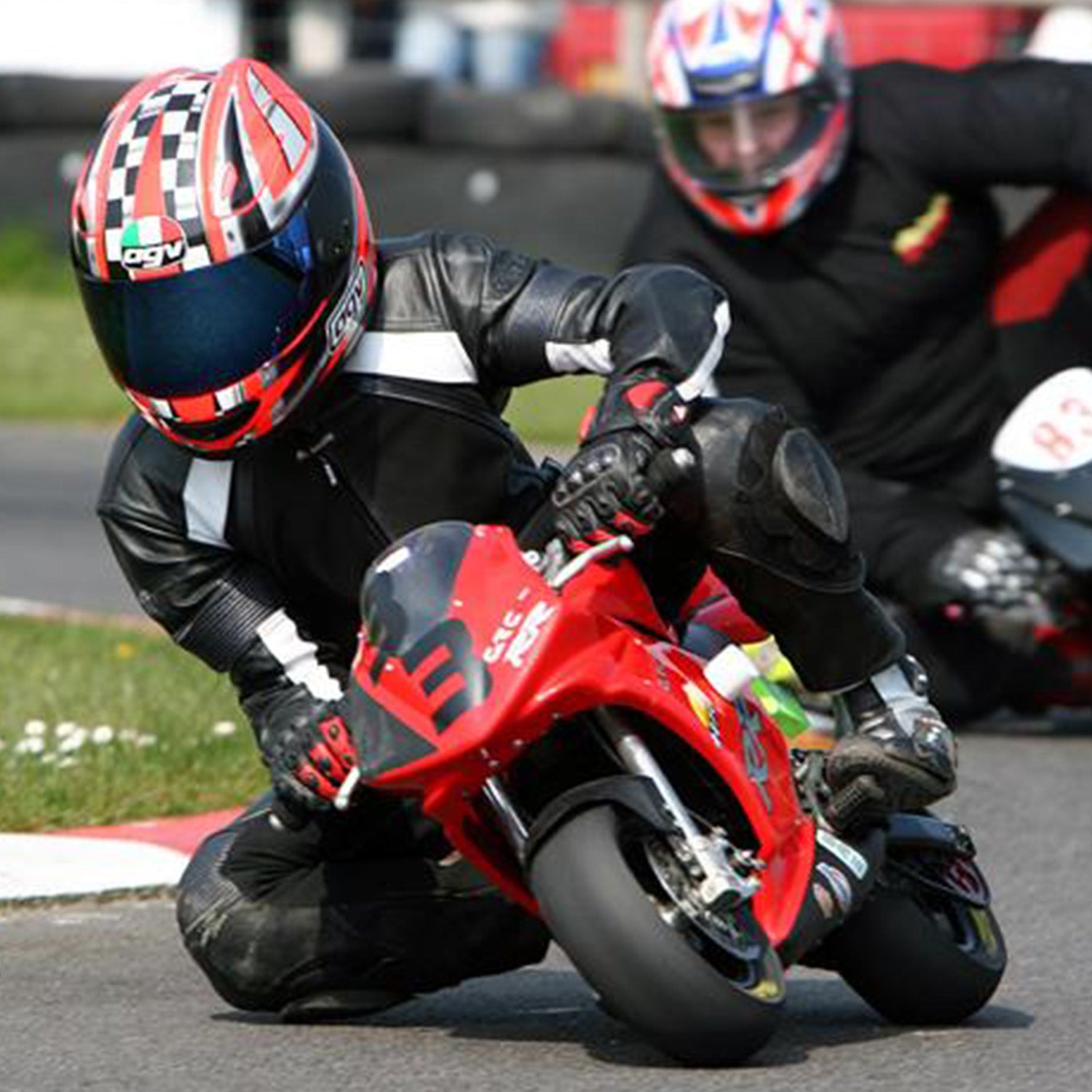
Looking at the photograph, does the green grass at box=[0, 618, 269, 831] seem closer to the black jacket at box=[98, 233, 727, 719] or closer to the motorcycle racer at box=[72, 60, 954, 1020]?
the motorcycle racer at box=[72, 60, 954, 1020]

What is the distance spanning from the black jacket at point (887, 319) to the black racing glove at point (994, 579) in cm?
7

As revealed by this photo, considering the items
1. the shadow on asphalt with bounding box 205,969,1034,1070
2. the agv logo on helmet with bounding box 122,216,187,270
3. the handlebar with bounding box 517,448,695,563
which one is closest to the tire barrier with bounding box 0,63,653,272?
the shadow on asphalt with bounding box 205,969,1034,1070

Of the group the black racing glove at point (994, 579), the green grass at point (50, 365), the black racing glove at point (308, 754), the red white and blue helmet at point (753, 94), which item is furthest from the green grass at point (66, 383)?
the black racing glove at point (308, 754)

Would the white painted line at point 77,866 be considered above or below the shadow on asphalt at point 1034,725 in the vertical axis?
above

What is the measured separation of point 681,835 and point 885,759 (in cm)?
48

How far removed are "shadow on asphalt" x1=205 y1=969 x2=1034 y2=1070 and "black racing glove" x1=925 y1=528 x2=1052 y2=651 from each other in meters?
2.55

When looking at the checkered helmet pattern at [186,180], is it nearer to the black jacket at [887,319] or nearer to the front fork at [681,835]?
the front fork at [681,835]

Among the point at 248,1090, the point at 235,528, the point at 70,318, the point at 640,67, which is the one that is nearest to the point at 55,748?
the point at 235,528

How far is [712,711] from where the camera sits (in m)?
4.37

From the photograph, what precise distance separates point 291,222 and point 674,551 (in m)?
0.70

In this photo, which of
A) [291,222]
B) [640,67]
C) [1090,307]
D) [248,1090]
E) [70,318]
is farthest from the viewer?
[640,67]

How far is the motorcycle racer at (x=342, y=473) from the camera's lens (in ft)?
14.7

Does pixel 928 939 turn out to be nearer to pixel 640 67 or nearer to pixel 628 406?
pixel 628 406

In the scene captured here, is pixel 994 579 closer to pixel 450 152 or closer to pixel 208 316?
pixel 208 316
